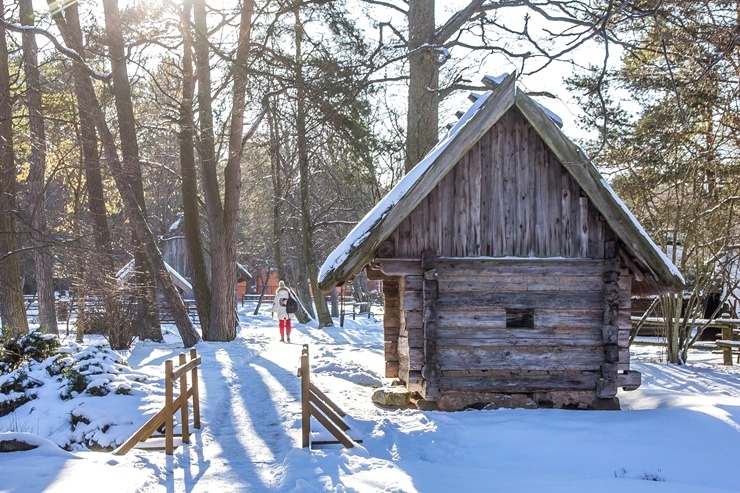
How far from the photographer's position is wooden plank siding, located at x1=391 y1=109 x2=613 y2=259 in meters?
11.1

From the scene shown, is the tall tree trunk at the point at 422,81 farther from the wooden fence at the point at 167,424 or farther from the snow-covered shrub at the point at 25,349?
the snow-covered shrub at the point at 25,349

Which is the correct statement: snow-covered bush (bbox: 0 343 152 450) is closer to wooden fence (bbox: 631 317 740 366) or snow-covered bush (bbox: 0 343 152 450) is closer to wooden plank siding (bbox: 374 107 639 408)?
wooden plank siding (bbox: 374 107 639 408)

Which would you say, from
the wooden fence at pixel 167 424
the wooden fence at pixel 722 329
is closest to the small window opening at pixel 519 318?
the wooden fence at pixel 167 424

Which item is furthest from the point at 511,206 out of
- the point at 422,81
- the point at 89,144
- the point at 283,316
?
the point at 283,316

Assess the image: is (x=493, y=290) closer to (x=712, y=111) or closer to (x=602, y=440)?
(x=602, y=440)

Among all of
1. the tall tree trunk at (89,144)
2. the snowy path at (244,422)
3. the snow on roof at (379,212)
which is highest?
the tall tree trunk at (89,144)

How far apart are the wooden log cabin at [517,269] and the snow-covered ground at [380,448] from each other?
594mm

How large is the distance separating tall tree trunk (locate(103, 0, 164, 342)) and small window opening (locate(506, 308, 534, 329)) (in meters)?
10.2

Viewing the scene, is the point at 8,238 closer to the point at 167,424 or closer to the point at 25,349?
the point at 25,349

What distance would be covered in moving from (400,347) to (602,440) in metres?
4.02

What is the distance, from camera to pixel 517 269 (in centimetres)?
1112

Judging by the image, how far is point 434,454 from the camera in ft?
28.7

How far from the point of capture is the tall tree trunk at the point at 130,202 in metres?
18.7

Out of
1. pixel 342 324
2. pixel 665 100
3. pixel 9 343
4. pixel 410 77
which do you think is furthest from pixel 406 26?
pixel 342 324
